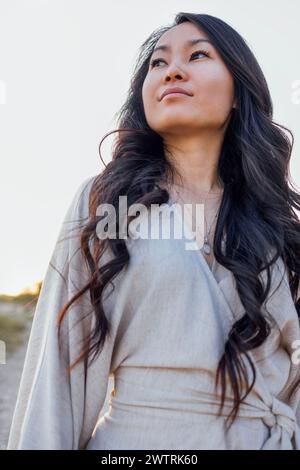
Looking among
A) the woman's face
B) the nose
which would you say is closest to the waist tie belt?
the woman's face

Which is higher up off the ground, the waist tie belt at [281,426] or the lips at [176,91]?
the lips at [176,91]

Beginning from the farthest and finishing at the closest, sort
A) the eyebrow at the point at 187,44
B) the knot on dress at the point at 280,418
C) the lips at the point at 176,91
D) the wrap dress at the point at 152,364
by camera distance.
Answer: the eyebrow at the point at 187,44 < the lips at the point at 176,91 < the knot on dress at the point at 280,418 < the wrap dress at the point at 152,364

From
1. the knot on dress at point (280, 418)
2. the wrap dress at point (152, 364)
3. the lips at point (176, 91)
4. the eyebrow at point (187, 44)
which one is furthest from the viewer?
the eyebrow at point (187, 44)

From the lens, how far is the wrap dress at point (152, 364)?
195cm

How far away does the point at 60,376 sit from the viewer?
79.8 inches

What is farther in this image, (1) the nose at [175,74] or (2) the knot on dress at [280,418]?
(1) the nose at [175,74]

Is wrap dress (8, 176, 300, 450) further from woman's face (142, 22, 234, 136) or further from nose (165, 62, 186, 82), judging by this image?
nose (165, 62, 186, 82)

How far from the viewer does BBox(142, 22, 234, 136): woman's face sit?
7.66ft

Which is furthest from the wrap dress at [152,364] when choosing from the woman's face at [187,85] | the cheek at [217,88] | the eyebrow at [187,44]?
the eyebrow at [187,44]

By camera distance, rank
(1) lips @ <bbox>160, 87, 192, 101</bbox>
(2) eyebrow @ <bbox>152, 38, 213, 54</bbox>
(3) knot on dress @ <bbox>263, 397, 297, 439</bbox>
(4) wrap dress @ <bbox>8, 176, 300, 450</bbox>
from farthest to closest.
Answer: (2) eyebrow @ <bbox>152, 38, 213, 54</bbox>, (1) lips @ <bbox>160, 87, 192, 101</bbox>, (3) knot on dress @ <bbox>263, 397, 297, 439</bbox>, (4) wrap dress @ <bbox>8, 176, 300, 450</bbox>

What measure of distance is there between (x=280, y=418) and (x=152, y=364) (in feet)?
1.44

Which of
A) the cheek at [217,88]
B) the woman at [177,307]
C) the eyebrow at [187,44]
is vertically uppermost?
the eyebrow at [187,44]

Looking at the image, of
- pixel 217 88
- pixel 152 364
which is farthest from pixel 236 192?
pixel 152 364

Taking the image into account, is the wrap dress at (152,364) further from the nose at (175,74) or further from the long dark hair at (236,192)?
the nose at (175,74)
